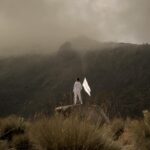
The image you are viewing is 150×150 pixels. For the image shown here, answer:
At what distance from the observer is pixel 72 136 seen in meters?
8.62

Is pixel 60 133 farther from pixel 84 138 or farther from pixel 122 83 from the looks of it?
pixel 122 83

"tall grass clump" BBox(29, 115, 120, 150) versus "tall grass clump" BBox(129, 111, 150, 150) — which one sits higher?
"tall grass clump" BBox(29, 115, 120, 150)

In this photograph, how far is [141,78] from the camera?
172500 mm

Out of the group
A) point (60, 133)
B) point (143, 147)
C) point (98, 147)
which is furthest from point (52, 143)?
point (143, 147)

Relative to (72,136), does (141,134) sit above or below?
below

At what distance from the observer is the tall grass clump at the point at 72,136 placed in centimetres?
856

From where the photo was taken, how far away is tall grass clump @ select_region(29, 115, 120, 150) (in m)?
8.56

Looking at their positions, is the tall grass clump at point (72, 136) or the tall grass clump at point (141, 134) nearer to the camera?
the tall grass clump at point (72, 136)

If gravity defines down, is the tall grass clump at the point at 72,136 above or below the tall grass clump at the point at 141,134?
above

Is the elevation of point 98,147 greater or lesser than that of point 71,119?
lesser

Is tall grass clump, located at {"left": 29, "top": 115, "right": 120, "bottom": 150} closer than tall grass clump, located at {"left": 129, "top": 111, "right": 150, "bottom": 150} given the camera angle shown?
Yes

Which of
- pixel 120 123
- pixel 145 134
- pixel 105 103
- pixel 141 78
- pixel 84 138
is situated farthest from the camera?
pixel 141 78

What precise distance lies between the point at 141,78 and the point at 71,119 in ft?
543

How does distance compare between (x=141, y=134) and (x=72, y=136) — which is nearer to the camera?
(x=72, y=136)
